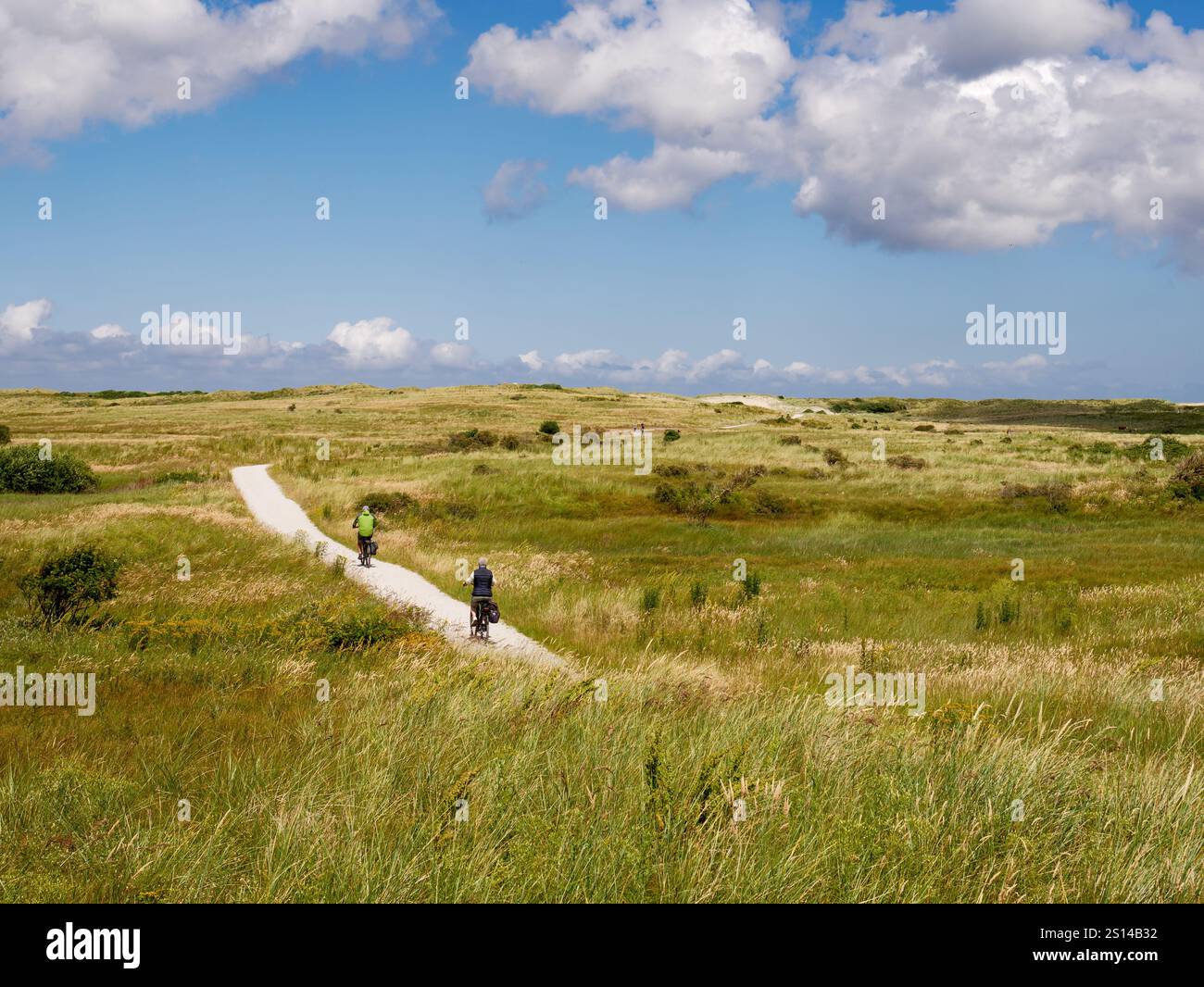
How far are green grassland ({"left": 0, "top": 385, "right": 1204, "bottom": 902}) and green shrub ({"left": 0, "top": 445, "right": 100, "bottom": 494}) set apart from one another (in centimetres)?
1585

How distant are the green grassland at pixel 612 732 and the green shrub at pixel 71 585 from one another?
1.83 ft

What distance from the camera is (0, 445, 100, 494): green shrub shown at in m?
44.2

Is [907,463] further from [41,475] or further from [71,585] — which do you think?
[41,475]

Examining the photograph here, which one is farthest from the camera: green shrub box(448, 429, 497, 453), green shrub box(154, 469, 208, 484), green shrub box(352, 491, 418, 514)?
green shrub box(448, 429, 497, 453)

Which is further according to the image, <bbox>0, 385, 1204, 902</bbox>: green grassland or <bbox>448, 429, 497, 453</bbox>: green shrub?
<bbox>448, 429, 497, 453</bbox>: green shrub

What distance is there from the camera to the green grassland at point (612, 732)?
415cm

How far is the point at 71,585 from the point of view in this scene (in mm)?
15938

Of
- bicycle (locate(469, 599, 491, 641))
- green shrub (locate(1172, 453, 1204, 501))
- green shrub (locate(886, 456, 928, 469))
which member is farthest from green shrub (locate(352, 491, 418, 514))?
green shrub (locate(1172, 453, 1204, 501))

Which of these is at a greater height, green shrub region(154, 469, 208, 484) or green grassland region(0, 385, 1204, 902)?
green shrub region(154, 469, 208, 484)

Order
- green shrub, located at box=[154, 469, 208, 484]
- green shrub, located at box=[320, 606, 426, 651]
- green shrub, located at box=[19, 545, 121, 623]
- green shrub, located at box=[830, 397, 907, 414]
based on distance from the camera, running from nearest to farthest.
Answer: green shrub, located at box=[320, 606, 426, 651], green shrub, located at box=[19, 545, 121, 623], green shrub, located at box=[154, 469, 208, 484], green shrub, located at box=[830, 397, 907, 414]

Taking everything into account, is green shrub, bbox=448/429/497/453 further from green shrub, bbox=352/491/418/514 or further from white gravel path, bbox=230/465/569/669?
green shrub, bbox=352/491/418/514

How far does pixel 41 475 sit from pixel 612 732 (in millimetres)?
48869
